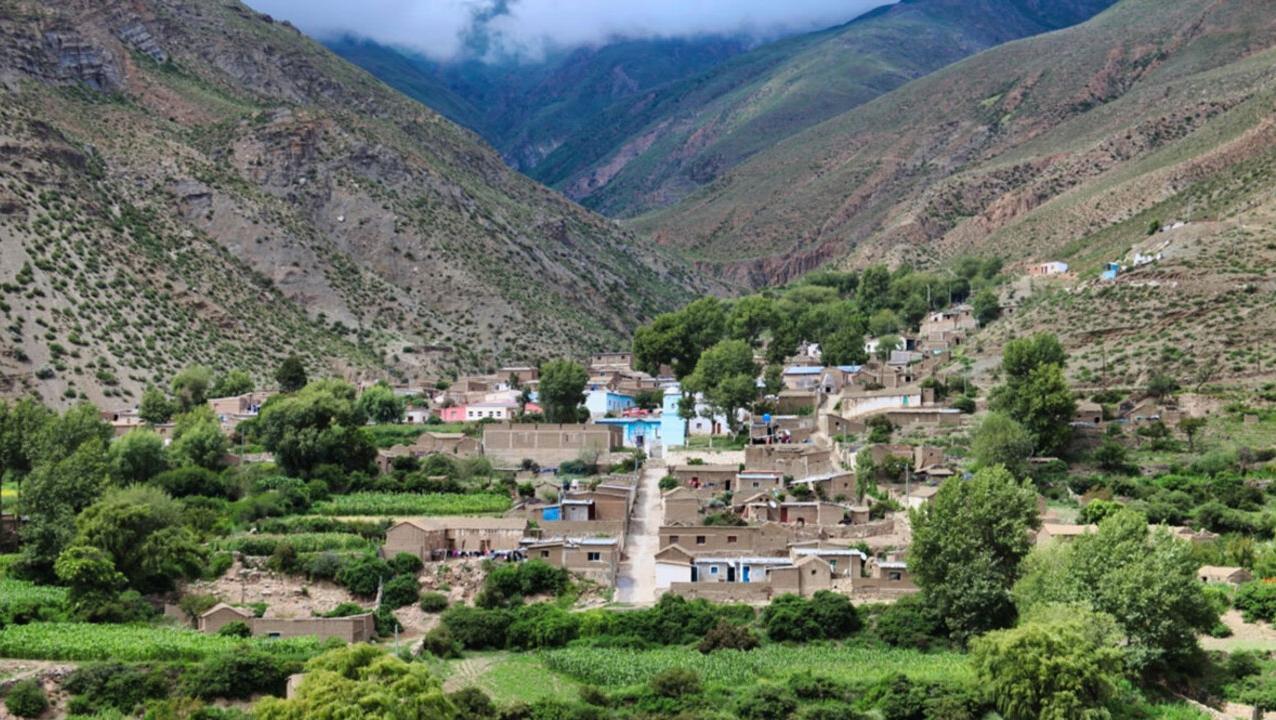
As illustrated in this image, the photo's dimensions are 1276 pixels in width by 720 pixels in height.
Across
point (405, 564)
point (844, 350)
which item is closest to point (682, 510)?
point (405, 564)

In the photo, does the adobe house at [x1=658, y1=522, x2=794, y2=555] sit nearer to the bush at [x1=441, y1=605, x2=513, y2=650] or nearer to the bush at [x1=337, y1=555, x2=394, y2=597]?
the bush at [x1=441, y1=605, x2=513, y2=650]

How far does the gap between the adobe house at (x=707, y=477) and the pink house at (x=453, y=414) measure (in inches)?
736

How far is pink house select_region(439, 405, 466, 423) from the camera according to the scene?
244 feet

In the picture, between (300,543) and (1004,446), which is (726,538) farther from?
(300,543)

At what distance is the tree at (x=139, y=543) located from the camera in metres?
48.8

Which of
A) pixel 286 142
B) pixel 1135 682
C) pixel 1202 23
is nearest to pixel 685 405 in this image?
pixel 1135 682

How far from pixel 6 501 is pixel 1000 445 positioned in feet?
Answer: 111

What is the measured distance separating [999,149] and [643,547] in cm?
10146

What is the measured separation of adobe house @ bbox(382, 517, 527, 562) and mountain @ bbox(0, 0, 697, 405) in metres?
30.9

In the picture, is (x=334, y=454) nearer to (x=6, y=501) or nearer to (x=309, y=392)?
(x=309, y=392)

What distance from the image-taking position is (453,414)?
74.8m

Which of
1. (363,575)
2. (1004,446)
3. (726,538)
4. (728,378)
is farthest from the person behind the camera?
(728,378)

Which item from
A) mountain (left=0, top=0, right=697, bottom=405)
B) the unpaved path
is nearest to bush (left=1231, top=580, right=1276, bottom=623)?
the unpaved path

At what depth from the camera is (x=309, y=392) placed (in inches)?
2613
